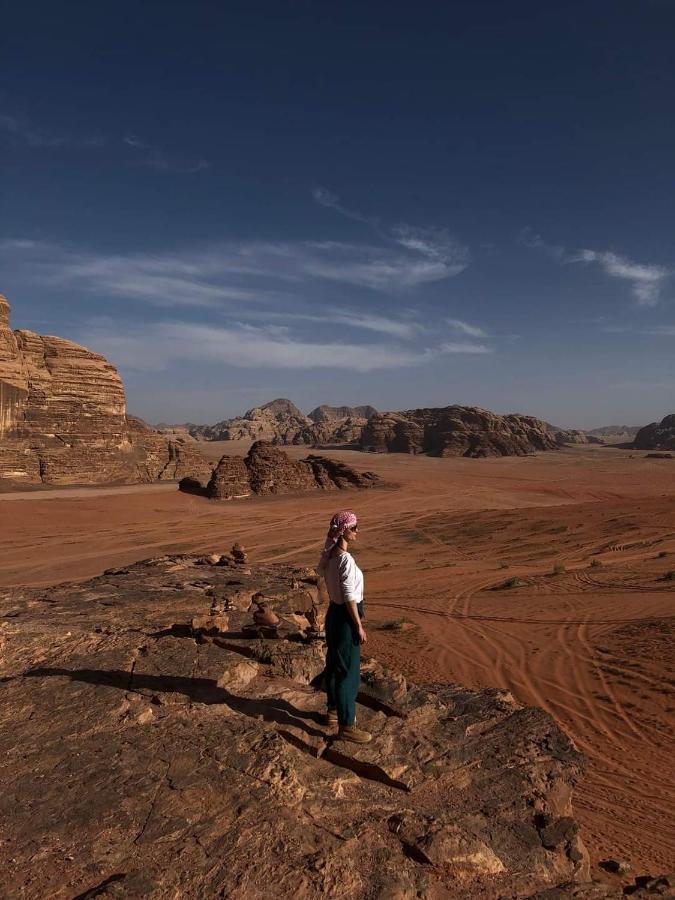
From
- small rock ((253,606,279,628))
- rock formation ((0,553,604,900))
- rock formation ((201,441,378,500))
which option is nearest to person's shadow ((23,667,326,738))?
rock formation ((0,553,604,900))

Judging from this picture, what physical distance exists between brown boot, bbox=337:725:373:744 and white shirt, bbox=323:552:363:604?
938 millimetres

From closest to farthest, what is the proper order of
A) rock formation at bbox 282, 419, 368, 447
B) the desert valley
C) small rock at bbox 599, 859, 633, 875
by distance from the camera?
the desert valley < small rock at bbox 599, 859, 633, 875 < rock formation at bbox 282, 419, 368, 447

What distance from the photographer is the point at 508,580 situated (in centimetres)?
1280

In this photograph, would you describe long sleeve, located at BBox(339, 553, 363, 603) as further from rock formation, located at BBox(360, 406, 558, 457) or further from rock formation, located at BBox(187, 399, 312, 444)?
rock formation, located at BBox(187, 399, 312, 444)

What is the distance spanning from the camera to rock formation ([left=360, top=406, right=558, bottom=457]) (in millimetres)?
76312

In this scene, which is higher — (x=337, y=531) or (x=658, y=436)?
(x=658, y=436)

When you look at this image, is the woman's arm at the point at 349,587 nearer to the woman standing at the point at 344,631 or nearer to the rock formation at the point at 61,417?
the woman standing at the point at 344,631

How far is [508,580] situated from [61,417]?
110 ft

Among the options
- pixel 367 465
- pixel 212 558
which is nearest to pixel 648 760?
pixel 212 558

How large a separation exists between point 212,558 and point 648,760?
25.6 feet

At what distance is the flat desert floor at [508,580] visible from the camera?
214 inches

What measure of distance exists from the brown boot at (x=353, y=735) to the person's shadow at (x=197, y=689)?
0.49ft

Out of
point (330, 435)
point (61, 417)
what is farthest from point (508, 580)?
point (330, 435)

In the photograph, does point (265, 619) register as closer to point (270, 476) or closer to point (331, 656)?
point (331, 656)
